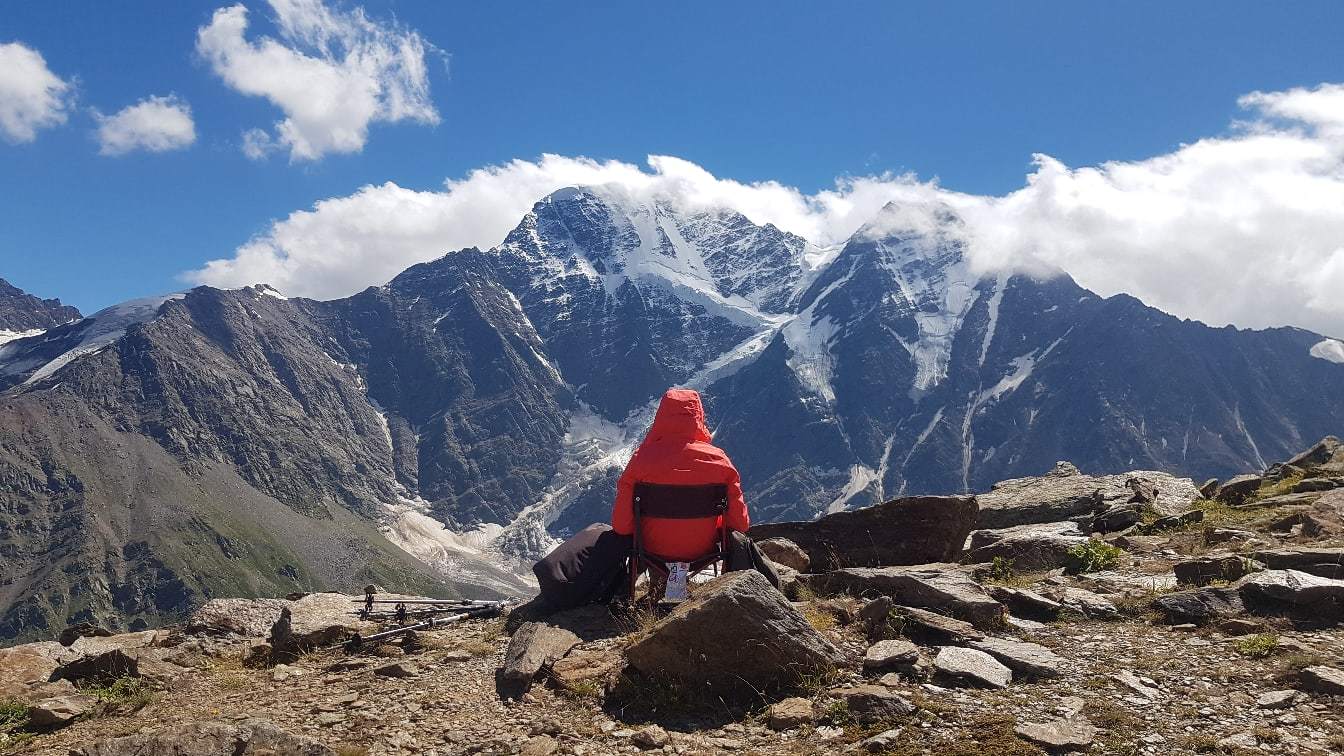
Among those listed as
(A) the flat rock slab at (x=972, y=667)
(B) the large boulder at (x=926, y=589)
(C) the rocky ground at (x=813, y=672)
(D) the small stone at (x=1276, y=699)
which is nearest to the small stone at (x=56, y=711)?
(C) the rocky ground at (x=813, y=672)

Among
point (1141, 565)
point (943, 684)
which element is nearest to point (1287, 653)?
point (943, 684)

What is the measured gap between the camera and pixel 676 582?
39.7ft

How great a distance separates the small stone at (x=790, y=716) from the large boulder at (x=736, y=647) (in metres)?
0.49

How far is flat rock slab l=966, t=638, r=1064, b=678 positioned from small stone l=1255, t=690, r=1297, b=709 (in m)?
1.72

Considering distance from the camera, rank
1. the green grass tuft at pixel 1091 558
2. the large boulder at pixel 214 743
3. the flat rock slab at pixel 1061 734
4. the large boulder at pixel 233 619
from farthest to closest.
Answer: the large boulder at pixel 233 619, the green grass tuft at pixel 1091 558, the large boulder at pixel 214 743, the flat rock slab at pixel 1061 734

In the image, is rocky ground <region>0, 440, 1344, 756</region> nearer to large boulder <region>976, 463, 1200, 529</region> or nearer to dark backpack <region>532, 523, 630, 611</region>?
dark backpack <region>532, 523, 630, 611</region>

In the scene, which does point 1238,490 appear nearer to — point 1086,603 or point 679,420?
point 1086,603

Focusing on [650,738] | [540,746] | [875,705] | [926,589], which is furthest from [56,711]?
[926,589]

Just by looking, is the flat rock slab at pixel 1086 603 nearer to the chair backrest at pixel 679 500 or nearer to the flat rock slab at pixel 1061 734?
the flat rock slab at pixel 1061 734

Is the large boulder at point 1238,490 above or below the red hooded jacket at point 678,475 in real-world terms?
below

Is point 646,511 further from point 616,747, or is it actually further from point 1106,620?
point 1106,620

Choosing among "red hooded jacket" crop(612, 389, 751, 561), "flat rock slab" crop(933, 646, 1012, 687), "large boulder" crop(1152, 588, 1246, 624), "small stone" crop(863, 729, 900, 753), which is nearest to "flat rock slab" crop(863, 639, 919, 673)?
"flat rock slab" crop(933, 646, 1012, 687)

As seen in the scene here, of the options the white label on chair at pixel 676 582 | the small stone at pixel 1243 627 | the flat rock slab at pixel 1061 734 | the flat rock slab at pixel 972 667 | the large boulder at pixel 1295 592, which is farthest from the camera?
the white label on chair at pixel 676 582

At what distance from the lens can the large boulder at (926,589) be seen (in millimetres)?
10406
